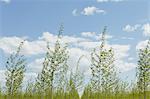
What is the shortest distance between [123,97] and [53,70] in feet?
25.8

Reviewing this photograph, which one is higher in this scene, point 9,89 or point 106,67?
point 106,67

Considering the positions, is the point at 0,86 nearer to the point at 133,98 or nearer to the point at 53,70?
the point at 53,70

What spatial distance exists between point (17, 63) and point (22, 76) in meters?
0.97

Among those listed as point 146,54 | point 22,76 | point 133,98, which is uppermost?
point 146,54

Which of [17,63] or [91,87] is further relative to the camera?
[91,87]

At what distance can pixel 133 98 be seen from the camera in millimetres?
21594

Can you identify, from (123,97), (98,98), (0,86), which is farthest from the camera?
(123,97)

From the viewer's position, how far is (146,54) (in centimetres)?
1780

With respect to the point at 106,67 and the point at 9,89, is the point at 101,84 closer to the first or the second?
the point at 106,67

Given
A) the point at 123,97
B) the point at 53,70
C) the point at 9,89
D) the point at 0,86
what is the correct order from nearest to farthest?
the point at 53,70 < the point at 9,89 < the point at 0,86 < the point at 123,97

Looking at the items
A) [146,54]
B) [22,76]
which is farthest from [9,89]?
[146,54]

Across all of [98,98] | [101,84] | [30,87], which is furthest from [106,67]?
[30,87]

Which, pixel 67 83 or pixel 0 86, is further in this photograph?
pixel 0 86

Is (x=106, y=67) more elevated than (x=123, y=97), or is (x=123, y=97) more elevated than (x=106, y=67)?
(x=106, y=67)
